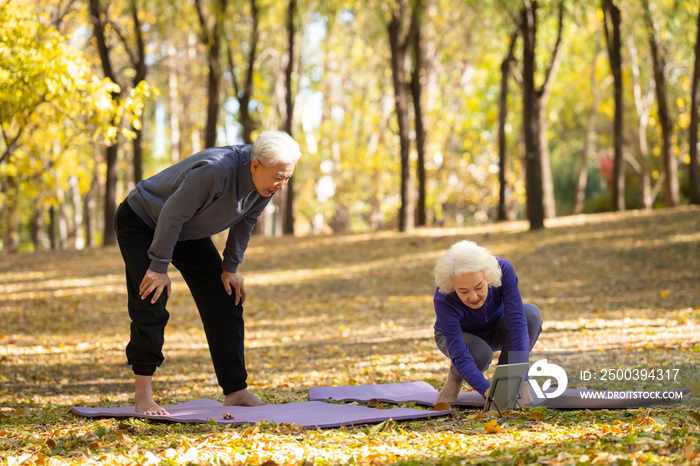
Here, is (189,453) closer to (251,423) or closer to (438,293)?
(251,423)

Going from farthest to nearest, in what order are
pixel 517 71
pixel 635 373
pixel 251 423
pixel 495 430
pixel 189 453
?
pixel 517 71 → pixel 635 373 → pixel 251 423 → pixel 495 430 → pixel 189 453

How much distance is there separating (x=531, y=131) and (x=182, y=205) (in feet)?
38.9

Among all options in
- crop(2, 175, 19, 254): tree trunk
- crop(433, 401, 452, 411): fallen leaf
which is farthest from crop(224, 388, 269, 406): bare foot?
crop(2, 175, 19, 254): tree trunk

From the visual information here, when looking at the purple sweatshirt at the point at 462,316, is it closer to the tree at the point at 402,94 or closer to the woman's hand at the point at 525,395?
the woman's hand at the point at 525,395

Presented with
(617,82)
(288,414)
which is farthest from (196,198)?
(617,82)

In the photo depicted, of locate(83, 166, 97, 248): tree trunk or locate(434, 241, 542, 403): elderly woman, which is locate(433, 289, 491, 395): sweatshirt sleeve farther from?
locate(83, 166, 97, 248): tree trunk

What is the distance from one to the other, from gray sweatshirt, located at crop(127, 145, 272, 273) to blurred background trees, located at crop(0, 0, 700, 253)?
5.09 metres

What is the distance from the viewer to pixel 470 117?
25.9 m

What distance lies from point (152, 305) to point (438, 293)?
162 centimetres

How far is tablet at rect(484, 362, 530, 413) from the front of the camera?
338cm

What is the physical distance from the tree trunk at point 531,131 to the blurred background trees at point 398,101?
3cm

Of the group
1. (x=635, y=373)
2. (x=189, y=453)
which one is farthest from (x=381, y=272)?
(x=189, y=453)

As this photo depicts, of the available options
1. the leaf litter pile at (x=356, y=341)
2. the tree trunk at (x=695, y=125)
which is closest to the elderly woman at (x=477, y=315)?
the leaf litter pile at (x=356, y=341)

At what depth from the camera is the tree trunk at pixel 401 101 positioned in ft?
50.3
